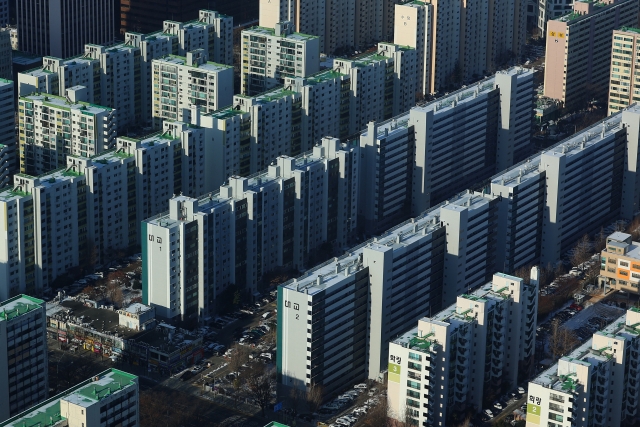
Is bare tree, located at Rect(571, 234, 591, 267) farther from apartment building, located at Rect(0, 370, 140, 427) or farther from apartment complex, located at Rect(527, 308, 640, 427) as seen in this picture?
apartment building, located at Rect(0, 370, 140, 427)

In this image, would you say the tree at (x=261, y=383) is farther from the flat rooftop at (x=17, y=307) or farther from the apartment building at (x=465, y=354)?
the flat rooftop at (x=17, y=307)

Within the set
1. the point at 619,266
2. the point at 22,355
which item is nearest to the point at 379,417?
the point at 22,355

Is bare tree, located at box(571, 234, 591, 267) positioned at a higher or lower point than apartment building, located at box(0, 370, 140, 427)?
lower

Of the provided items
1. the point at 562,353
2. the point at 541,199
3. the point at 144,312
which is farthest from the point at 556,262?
the point at 144,312

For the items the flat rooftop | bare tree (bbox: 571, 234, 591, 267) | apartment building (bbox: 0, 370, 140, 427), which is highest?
the flat rooftop

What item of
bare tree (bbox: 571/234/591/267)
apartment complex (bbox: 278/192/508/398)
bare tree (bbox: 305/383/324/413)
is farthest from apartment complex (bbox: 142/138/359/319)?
bare tree (bbox: 571/234/591/267)
